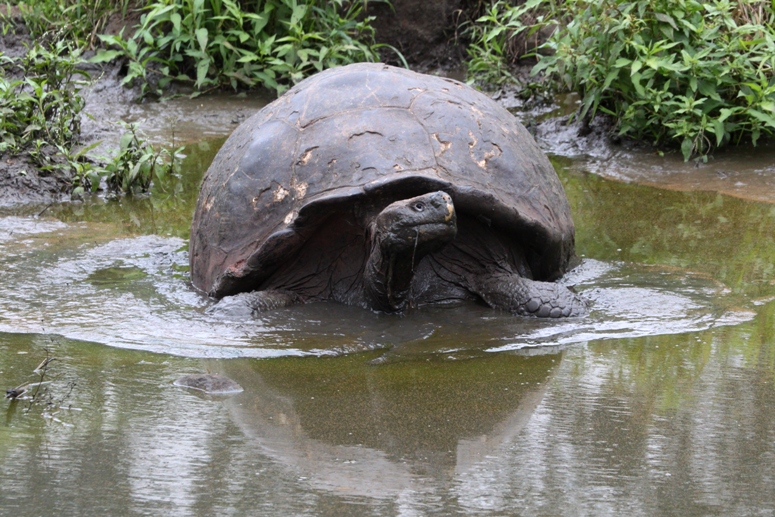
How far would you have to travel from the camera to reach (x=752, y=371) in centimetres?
332

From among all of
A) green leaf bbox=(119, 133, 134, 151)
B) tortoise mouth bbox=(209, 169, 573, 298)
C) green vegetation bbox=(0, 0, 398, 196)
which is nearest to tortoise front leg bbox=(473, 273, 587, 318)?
tortoise mouth bbox=(209, 169, 573, 298)

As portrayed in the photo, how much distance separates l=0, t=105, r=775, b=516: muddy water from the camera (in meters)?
2.33

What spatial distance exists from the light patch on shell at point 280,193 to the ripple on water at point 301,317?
1.59 ft

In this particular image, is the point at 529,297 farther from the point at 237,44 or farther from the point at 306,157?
the point at 237,44

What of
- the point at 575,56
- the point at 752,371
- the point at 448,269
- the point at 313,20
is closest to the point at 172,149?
the point at 313,20

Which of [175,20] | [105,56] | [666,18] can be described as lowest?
[105,56]

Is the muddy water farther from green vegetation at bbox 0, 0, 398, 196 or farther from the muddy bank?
green vegetation at bbox 0, 0, 398, 196

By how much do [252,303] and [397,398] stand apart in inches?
53.8

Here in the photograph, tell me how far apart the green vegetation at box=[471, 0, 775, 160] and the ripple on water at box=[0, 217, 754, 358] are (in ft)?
7.80

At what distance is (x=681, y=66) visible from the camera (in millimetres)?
6871

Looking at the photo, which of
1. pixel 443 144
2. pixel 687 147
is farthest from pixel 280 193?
pixel 687 147

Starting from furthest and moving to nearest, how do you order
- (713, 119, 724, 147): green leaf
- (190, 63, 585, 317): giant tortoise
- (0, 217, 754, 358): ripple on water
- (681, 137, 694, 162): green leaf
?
1. (681, 137, 694, 162): green leaf
2. (713, 119, 724, 147): green leaf
3. (190, 63, 585, 317): giant tortoise
4. (0, 217, 754, 358): ripple on water

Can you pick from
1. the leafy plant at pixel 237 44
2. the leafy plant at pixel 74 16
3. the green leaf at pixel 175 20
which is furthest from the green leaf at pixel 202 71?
the leafy plant at pixel 74 16

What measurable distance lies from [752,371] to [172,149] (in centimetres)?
516
